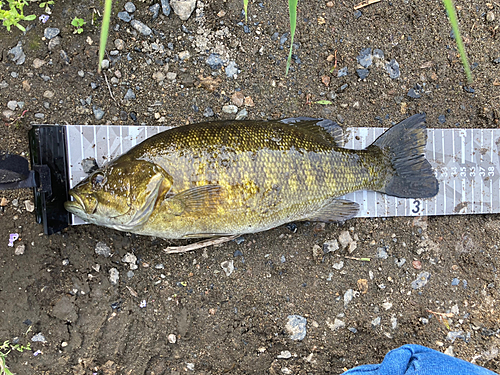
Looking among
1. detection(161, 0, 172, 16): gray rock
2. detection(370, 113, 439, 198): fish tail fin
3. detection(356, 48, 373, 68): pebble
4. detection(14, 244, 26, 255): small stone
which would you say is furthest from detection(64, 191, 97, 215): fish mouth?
detection(356, 48, 373, 68): pebble

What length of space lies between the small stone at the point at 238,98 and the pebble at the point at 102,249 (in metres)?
1.72

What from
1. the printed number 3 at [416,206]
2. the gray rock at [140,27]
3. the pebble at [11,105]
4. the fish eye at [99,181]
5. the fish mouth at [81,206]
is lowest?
the printed number 3 at [416,206]

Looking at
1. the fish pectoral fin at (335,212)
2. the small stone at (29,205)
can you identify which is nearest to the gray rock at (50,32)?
the small stone at (29,205)

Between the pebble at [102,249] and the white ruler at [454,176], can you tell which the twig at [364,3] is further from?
the pebble at [102,249]

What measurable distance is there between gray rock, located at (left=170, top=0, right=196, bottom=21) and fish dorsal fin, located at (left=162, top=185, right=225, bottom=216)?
169 cm

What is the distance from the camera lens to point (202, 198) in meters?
2.53

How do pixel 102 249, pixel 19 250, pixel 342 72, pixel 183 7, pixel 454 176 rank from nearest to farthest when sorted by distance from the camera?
pixel 19 250
pixel 102 249
pixel 183 7
pixel 342 72
pixel 454 176

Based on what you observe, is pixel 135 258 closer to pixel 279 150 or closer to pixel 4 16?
pixel 279 150

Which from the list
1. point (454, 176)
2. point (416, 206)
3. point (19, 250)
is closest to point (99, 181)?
point (19, 250)

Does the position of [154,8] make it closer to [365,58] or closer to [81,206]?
[81,206]

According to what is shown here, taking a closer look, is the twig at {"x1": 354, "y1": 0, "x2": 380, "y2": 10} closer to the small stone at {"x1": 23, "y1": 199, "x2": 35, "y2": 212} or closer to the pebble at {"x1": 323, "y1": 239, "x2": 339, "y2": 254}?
the pebble at {"x1": 323, "y1": 239, "x2": 339, "y2": 254}

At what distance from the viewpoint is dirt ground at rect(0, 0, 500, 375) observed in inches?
117

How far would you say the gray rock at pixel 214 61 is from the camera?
3.21 meters

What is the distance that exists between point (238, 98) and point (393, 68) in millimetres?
1582
